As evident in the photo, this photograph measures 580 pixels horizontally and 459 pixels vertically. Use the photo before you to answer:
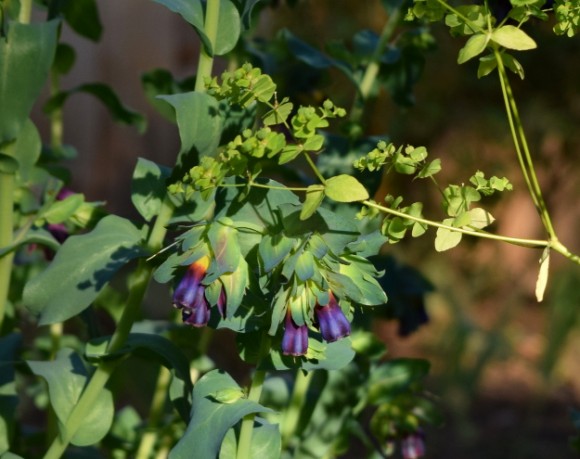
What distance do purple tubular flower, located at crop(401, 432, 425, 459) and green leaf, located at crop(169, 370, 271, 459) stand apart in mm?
389

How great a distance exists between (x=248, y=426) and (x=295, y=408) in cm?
28

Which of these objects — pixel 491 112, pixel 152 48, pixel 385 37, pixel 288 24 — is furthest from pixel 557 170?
pixel 385 37

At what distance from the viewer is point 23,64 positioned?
822 millimetres

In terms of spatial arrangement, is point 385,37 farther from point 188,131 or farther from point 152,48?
point 152,48

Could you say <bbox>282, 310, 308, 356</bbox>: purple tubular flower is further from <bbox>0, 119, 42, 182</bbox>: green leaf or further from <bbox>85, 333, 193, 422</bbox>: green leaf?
<bbox>0, 119, 42, 182</bbox>: green leaf

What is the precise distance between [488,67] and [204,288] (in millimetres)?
276

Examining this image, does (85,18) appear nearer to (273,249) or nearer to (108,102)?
(108,102)

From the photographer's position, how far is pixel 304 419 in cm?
104

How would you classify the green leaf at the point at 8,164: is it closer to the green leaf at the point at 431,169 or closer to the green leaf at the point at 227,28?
the green leaf at the point at 227,28

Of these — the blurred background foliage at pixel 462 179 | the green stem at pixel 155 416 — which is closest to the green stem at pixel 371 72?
the green stem at pixel 155 416

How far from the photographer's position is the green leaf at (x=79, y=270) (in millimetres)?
783

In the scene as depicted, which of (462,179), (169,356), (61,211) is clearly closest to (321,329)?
(169,356)

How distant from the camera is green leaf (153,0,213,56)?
749 mm

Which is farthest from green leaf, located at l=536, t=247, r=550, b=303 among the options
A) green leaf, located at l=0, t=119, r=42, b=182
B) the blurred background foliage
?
the blurred background foliage
